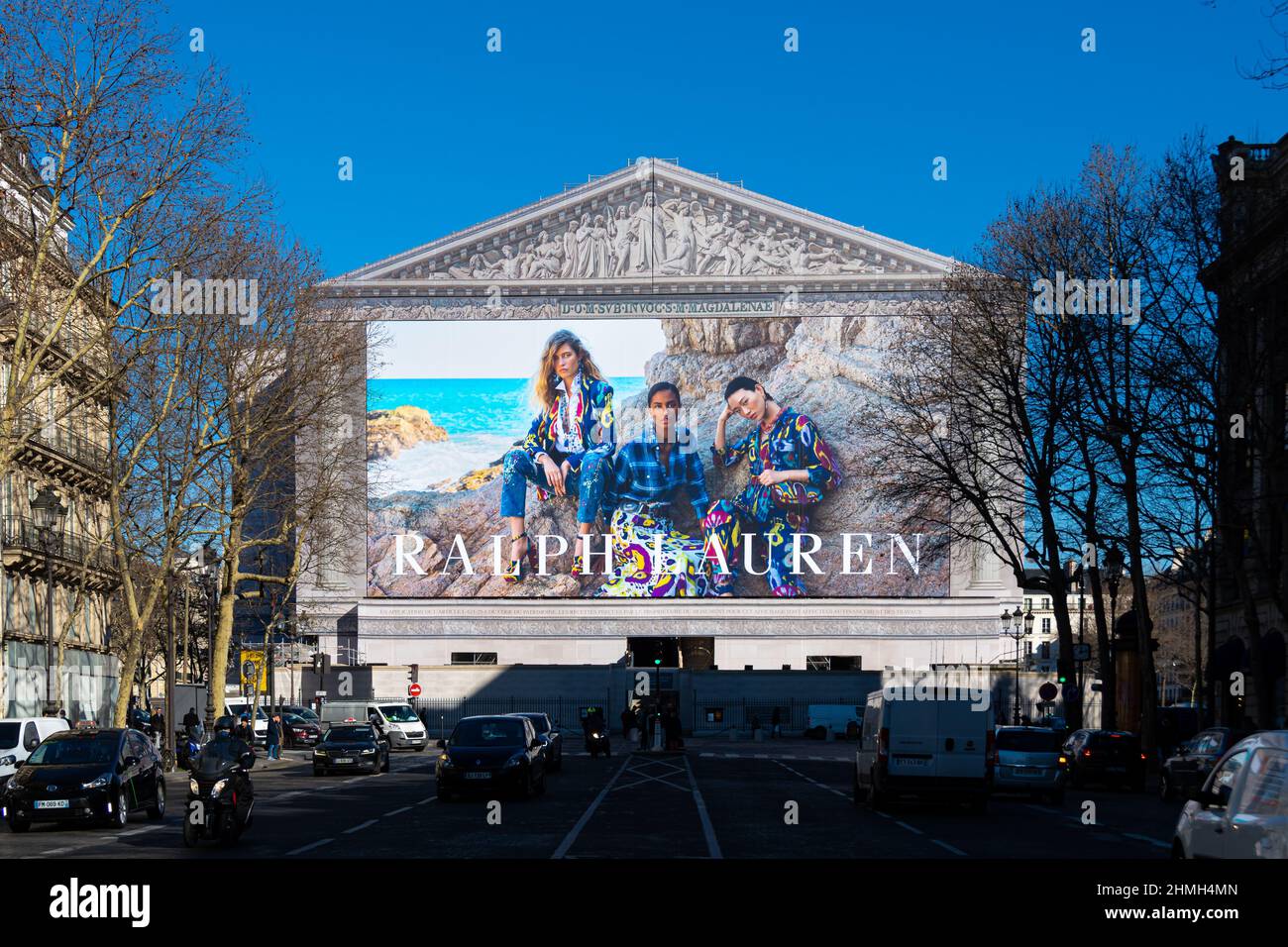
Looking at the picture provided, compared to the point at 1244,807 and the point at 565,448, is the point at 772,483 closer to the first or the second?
the point at 565,448

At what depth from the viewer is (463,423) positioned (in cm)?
8600

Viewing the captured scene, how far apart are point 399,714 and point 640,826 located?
141 feet

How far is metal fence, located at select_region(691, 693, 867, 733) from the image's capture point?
7825cm

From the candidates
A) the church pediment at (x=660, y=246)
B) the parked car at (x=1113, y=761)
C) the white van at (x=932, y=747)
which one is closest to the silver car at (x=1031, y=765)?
the white van at (x=932, y=747)

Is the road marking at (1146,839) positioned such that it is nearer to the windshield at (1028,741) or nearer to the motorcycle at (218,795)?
the windshield at (1028,741)

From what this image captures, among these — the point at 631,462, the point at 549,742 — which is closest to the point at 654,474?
the point at 631,462

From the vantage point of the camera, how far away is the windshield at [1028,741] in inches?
1291

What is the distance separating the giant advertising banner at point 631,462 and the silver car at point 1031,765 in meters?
49.8

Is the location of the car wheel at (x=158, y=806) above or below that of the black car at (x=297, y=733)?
above

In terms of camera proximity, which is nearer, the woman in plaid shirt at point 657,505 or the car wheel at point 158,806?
the car wheel at point 158,806

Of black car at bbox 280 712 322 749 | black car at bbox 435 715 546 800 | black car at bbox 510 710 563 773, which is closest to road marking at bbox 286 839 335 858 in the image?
black car at bbox 435 715 546 800

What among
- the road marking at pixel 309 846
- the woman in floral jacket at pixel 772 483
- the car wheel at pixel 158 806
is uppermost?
the woman in floral jacket at pixel 772 483

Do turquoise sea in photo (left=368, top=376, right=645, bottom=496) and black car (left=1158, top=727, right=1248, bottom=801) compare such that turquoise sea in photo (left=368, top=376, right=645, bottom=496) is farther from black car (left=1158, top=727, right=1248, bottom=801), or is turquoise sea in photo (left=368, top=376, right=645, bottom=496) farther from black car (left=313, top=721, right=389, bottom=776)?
black car (left=1158, top=727, right=1248, bottom=801)
